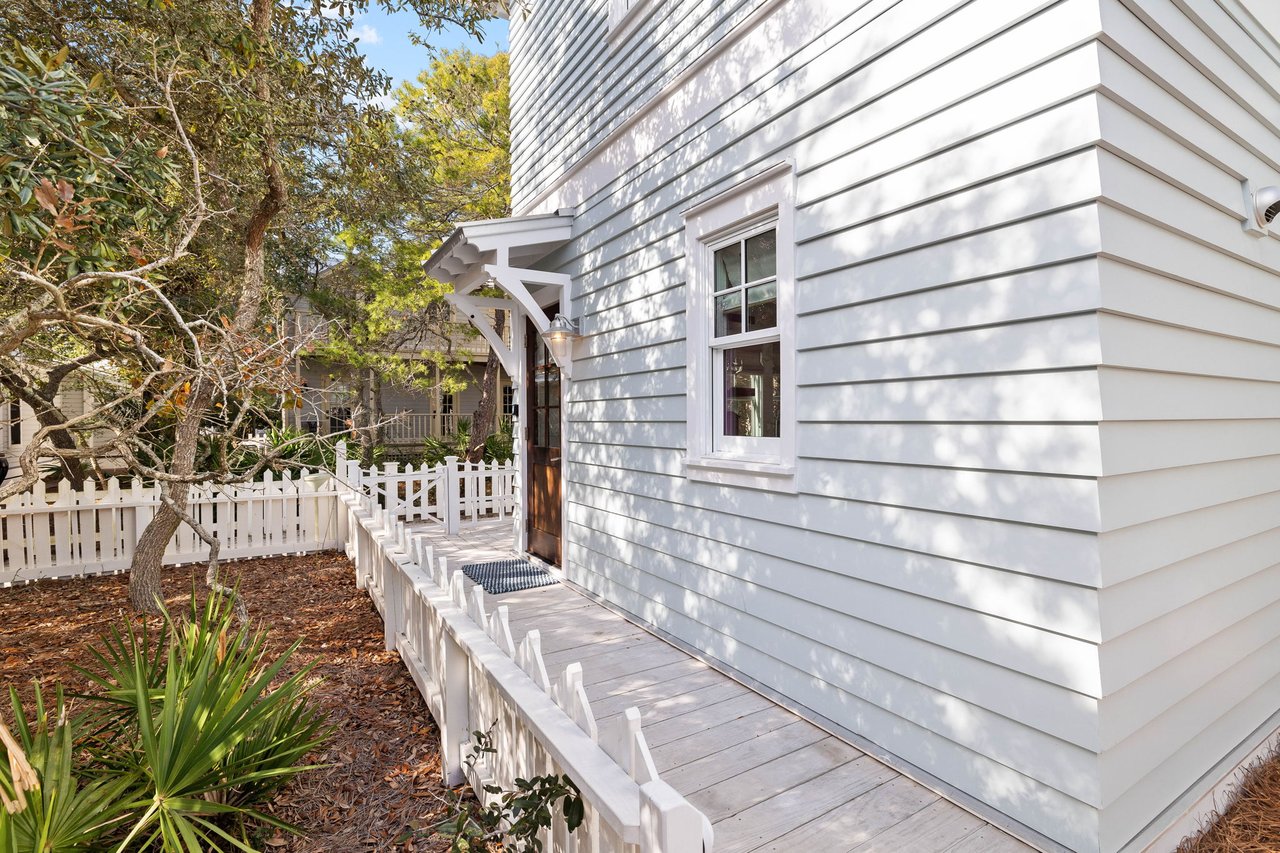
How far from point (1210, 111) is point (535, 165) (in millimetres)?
5367

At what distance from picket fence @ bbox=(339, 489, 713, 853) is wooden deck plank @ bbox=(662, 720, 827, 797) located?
1.27ft

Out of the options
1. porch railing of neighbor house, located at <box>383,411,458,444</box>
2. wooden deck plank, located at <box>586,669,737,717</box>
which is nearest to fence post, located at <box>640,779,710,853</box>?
wooden deck plank, located at <box>586,669,737,717</box>

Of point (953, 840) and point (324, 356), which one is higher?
point (324, 356)

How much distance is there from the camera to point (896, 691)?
2539mm

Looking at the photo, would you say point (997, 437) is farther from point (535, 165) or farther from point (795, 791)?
point (535, 165)

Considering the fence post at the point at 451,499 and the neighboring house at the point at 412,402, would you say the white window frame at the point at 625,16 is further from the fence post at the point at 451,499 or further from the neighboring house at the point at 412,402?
the neighboring house at the point at 412,402

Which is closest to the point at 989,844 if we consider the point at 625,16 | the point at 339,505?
the point at 625,16

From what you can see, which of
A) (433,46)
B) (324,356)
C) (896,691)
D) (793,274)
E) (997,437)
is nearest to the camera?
(997,437)

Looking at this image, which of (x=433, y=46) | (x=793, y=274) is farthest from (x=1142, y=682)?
(x=433, y=46)

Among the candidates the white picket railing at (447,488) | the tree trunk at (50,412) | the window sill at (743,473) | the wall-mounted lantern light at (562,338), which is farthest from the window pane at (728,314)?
the white picket railing at (447,488)

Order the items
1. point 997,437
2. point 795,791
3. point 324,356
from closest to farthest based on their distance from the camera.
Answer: point 997,437
point 795,791
point 324,356

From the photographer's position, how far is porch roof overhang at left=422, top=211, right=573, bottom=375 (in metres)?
4.84

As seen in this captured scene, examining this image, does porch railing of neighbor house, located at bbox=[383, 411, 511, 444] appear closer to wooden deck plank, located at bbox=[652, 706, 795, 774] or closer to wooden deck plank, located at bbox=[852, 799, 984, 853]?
wooden deck plank, located at bbox=[652, 706, 795, 774]

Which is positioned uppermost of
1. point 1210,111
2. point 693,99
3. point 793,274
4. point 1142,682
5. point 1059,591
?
point 693,99
